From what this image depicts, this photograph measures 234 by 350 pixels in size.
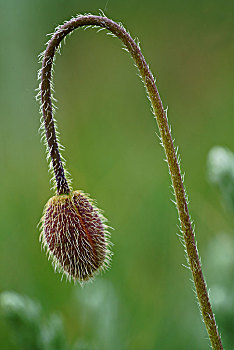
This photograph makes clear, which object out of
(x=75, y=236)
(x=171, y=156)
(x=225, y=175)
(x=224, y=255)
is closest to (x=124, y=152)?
(x=224, y=255)

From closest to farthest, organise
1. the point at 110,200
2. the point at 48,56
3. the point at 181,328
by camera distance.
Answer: the point at 48,56 → the point at 181,328 → the point at 110,200

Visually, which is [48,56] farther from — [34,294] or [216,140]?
[216,140]

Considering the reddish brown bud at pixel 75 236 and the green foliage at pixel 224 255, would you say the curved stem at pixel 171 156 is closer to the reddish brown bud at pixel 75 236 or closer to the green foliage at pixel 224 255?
the reddish brown bud at pixel 75 236

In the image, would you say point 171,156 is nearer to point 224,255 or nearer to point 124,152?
point 224,255

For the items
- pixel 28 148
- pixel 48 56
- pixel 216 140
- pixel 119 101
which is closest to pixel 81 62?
pixel 119 101

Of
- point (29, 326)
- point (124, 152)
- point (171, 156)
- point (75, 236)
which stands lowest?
point (29, 326)

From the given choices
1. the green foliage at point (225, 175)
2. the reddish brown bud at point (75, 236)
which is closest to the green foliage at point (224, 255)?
the green foliage at point (225, 175)

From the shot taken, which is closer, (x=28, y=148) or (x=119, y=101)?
(x=28, y=148)

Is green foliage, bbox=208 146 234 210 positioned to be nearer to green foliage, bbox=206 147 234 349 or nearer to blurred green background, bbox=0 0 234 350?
green foliage, bbox=206 147 234 349
